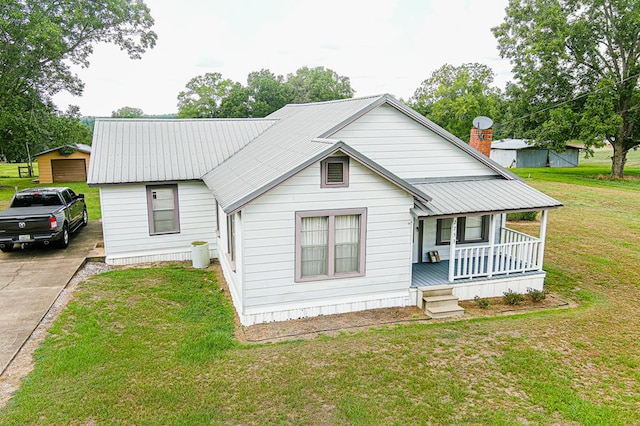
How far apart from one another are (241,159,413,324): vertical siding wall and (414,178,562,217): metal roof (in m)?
0.87

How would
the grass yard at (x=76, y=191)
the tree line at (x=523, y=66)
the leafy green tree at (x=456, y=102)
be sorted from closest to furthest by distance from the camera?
the grass yard at (x=76, y=191) < the tree line at (x=523, y=66) < the leafy green tree at (x=456, y=102)

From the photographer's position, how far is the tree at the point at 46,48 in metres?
26.5

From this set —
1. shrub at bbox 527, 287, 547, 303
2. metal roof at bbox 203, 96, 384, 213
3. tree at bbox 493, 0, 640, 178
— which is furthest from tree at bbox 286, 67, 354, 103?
shrub at bbox 527, 287, 547, 303

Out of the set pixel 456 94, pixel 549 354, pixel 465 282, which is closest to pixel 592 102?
pixel 456 94

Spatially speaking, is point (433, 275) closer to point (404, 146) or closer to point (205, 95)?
point (404, 146)

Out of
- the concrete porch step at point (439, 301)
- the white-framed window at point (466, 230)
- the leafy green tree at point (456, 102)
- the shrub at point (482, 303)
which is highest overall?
the leafy green tree at point (456, 102)

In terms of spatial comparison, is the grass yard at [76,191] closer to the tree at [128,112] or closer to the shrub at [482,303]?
the shrub at [482,303]

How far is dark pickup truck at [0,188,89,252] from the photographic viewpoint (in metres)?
14.0

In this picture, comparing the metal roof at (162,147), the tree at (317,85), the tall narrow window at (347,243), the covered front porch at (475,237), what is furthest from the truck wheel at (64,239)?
the tree at (317,85)

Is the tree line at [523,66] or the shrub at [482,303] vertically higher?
the tree line at [523,66]

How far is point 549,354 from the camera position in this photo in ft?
28.8

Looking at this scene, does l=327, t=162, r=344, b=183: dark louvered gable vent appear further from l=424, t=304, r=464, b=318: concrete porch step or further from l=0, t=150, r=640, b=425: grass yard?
l=424, t=304, r=464, b=318: concrete porch step

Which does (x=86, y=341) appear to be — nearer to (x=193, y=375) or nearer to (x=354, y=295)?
(x=193, y=375)

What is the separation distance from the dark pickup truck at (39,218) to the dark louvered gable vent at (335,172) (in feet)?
32.0
